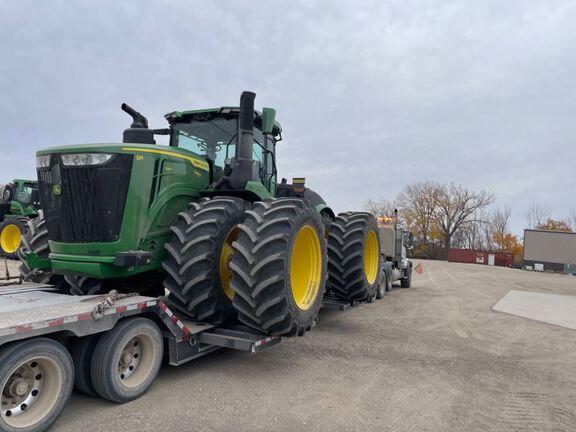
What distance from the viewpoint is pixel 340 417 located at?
413cm

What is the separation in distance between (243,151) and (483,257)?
4858 centimetres

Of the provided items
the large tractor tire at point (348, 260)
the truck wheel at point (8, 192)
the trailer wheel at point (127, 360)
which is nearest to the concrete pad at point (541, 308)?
the large tractor tire at point (348, 260)

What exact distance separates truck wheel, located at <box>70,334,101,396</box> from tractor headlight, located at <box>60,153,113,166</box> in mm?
1890

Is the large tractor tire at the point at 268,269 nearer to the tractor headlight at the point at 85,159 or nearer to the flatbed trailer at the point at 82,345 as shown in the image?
the flatbed trailer at the point at 82,345

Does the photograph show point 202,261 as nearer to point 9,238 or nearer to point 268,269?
point 268,269

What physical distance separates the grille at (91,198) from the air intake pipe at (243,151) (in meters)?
1.43

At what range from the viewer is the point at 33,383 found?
11.3 feet

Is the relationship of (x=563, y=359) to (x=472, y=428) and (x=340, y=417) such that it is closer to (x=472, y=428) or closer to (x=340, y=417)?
(x=472, y=428)

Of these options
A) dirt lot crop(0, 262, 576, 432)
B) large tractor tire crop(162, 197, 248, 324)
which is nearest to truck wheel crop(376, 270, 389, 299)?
dirt lot crop(0, 262, 576, 432)

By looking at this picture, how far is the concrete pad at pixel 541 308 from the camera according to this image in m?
10.5

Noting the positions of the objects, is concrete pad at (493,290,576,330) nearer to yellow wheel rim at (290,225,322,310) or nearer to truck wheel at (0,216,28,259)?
yellow wheel rim at (290,225,322,310)

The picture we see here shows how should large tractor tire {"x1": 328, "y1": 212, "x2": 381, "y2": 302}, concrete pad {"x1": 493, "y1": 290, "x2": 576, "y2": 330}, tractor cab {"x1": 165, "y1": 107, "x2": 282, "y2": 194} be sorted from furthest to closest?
concrete pad {"x1": 493, "y1": 290, "x2": 576, "y2": 330} < large tractor tire {"x1": 328, "y1": 212, "x2": 381, "y2": 302} < tractor cab {"x1": 165, "y1": 107, "x2": 282, "y2": 194}

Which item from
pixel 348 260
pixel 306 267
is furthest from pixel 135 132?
pixel 348 260

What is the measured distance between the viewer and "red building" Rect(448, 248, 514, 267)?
153 feet
